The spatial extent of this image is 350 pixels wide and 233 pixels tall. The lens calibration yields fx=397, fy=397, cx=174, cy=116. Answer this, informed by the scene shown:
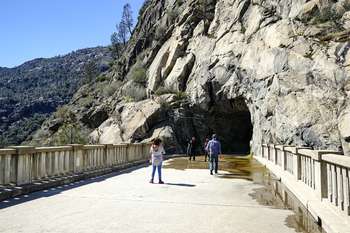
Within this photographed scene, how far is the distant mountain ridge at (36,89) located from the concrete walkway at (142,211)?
285 feet

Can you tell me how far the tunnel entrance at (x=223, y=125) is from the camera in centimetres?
4109

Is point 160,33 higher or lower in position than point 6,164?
higher

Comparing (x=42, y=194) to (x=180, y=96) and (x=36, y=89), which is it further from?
(x=36, y=89)

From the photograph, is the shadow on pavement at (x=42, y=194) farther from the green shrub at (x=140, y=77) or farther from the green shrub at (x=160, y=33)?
the green shrub at (x=160, y=33)

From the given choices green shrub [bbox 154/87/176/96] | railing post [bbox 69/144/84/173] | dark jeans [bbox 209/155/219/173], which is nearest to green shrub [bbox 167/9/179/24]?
green shrub [bbox 154/87/176/96]

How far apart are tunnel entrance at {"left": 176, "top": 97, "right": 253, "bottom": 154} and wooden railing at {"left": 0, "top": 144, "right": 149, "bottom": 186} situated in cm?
1910

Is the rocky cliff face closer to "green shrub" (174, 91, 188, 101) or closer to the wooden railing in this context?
"green shrub" (174, 91, 188, 101)

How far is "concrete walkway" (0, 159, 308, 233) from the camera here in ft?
25.6

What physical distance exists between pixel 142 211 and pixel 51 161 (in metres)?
6.44

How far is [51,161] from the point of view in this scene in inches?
578

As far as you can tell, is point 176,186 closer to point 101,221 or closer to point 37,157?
point 37,157

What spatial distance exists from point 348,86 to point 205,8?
28.3 meters

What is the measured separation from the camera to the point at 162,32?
56500 millimetres

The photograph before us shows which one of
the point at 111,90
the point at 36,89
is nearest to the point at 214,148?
the point at 111,90
